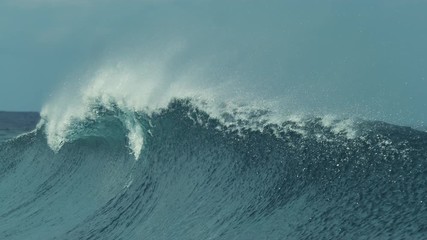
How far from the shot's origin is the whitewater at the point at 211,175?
29.2 ft

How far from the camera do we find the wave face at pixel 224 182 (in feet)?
28.8

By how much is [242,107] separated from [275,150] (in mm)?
2000

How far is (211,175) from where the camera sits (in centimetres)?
1219

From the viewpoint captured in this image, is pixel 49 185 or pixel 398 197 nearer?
pixel 398 197

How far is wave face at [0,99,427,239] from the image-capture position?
346 inches

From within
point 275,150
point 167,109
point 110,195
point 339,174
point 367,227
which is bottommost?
point 367,227

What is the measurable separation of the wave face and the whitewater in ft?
0.08

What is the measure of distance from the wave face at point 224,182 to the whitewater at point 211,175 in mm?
24

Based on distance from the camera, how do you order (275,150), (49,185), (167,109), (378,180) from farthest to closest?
(49,185), (167,109), (275,150), (378,180)

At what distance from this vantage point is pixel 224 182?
11.8 metres

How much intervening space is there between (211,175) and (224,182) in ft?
1.63

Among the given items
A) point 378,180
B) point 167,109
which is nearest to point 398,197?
point 378,180

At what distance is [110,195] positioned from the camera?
46.2 ft

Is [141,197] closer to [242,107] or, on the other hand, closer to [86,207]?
[86,207]
